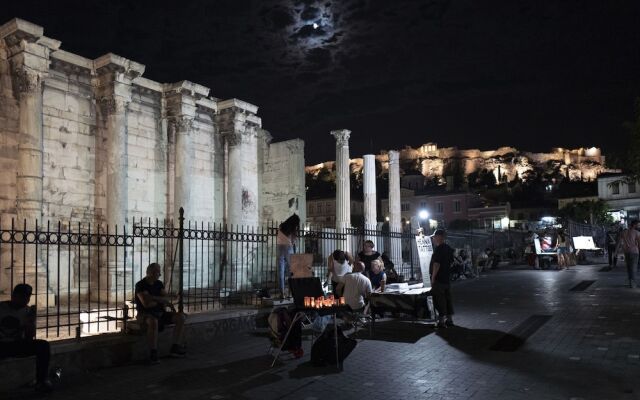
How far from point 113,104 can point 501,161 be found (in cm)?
12934

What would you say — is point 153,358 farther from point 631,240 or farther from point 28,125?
point 631,240

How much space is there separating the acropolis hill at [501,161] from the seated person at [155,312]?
393 ft

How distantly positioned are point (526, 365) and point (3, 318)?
261 inches

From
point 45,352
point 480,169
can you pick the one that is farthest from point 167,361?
point 480,169

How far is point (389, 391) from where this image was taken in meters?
5.88

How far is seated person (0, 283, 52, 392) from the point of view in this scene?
243 inches

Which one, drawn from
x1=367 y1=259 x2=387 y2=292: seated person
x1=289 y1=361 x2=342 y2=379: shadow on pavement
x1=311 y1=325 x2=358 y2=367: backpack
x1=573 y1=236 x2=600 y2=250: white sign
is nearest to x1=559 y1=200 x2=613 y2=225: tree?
x1=573 y1=236 x2=600 y2=250: white sign

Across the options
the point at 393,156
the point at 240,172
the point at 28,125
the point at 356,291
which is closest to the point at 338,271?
the point at 356,291

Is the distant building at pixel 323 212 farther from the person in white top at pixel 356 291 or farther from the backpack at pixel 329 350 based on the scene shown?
the backpack at pixel 329 350

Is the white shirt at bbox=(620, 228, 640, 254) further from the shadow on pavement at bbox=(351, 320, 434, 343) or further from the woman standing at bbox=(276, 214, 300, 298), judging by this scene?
the woman standing at bbox=(276, 214, 300, 298)

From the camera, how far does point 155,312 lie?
318 inches

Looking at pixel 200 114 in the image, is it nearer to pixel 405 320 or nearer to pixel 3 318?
pixel 405 320

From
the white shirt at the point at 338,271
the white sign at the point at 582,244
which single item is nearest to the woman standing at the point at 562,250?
the white sign at the point at 582,244

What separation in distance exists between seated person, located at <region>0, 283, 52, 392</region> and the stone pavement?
336 millimetres
